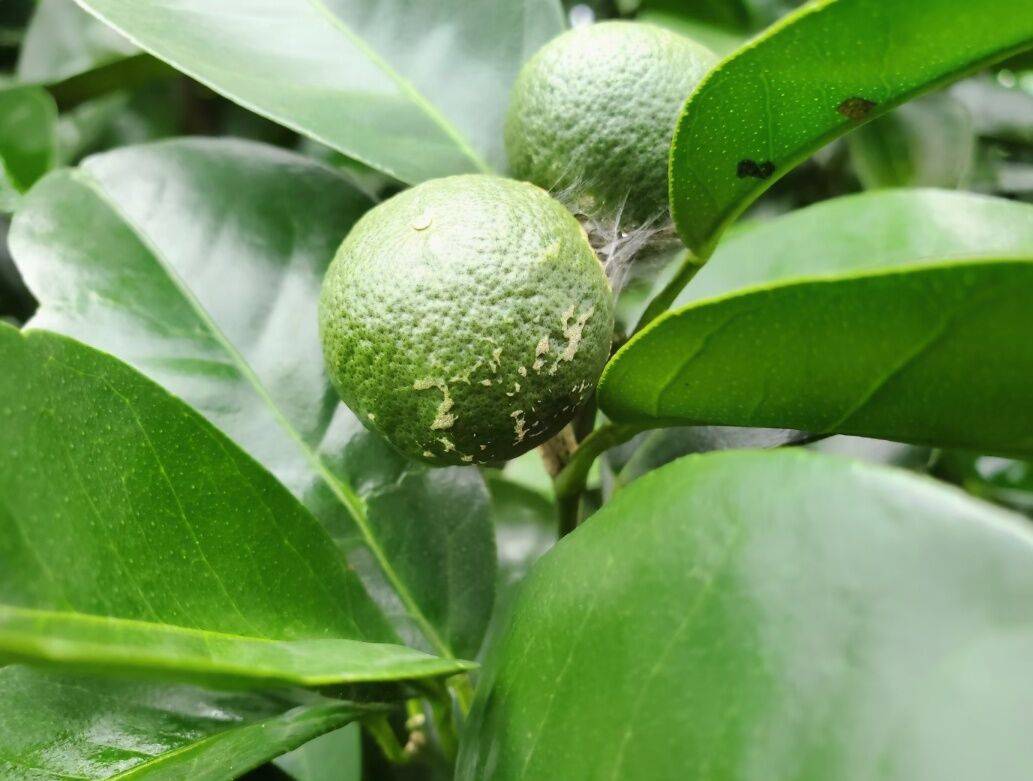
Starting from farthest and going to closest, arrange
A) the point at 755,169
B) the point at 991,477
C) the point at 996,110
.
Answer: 1. the point at 991,477
2. the point at 996,110
3. the point at 755,169

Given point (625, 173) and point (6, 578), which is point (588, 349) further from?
point (6, 578)

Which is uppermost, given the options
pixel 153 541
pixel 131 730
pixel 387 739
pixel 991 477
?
pixel 153 541

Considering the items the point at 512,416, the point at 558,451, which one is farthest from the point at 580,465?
the point at 512,416

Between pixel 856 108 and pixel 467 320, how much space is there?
323mm

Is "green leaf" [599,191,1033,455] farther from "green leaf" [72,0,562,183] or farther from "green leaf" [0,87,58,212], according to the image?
"green leaf" [0,87,58,212]

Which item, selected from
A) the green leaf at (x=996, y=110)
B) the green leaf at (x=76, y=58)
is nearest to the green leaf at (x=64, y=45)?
the green leaf at (x=76, y=58)

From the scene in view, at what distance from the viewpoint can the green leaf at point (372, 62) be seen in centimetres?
82

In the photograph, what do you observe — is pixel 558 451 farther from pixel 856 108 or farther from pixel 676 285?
pixel 856 108

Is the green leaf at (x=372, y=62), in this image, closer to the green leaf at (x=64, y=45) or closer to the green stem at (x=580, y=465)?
the green stem at (x=580, y=465)

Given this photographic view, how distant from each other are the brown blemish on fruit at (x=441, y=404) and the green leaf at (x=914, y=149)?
840mm

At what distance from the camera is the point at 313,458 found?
83cm

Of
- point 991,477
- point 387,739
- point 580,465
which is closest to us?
point 580,465

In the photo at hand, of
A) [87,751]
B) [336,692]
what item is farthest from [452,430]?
[87,751]

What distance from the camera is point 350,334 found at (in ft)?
2.12
